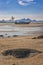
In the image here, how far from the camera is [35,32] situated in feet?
21.0

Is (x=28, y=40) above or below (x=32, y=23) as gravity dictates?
below

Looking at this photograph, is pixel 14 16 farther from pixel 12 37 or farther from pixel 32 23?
pixel 12 37

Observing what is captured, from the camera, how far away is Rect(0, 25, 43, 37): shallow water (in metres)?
6.43

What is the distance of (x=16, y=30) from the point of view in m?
6.52

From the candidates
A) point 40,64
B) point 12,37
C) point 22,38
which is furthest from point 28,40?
point 40,64

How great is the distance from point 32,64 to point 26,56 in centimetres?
48

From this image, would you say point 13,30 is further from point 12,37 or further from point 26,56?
point 26,56

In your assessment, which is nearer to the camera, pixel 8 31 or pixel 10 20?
pixel 10 20

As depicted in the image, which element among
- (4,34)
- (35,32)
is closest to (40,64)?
(35,32)

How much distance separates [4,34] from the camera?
670 centimetres

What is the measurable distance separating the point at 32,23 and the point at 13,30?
102 cm

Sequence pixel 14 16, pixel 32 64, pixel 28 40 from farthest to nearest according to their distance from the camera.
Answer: pixel 28 40, pixel 14 16, pixel 32 64

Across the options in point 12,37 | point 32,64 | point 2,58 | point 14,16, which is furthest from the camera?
point 12,37

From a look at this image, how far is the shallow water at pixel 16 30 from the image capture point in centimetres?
643
